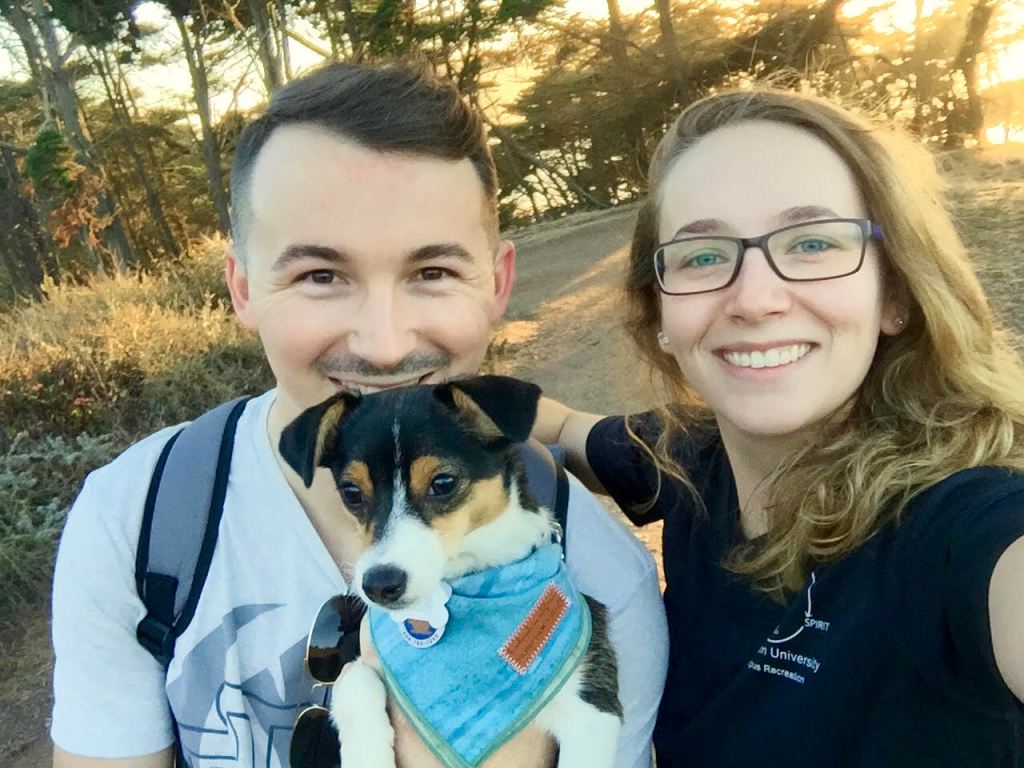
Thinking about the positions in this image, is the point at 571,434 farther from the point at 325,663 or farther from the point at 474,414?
the point at 325,663

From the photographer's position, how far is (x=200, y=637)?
190 centimetres

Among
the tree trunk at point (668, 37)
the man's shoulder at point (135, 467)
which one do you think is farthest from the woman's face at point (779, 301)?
the tree trunk at point (668, 37)

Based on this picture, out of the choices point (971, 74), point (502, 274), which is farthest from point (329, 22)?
point (502, 274)

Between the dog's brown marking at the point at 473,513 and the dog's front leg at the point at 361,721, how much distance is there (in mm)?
405

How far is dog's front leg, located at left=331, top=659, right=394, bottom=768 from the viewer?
6.25 feet

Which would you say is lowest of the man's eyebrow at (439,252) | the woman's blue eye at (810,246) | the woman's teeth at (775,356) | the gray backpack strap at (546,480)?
the gray backpack strap at (546,480)

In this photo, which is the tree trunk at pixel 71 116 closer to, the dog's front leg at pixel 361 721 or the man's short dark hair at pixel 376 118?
the man's short dark hair at pixel 376 118

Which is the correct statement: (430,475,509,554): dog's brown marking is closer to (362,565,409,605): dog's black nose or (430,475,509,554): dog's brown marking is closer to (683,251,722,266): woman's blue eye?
(362,565,409,605): dog's black nose

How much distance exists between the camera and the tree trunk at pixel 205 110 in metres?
13.5

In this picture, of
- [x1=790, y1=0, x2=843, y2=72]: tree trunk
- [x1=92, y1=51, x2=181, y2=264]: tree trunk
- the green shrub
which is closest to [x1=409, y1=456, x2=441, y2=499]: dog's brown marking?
the green shrub

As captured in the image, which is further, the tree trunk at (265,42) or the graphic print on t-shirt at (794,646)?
the tree trunk at (265,42)

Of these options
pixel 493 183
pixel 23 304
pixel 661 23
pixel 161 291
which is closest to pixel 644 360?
pixel 493 183

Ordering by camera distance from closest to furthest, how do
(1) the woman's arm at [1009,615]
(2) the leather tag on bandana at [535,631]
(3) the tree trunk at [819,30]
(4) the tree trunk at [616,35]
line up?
(1) the woman's arm at [1009,615] < (2) the leather tag on bandana at [535,631] < (3) the tree trunk at [819,30] < (4) the tree trunk at [616,35]

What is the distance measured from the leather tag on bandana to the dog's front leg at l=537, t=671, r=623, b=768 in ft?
0.48
